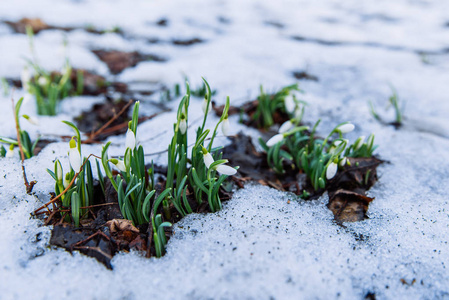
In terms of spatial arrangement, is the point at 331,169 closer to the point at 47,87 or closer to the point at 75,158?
the point at 75,158

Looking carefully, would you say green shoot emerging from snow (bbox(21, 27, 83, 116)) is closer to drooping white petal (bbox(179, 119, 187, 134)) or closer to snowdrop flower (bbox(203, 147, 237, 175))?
drooping white petal (bbox(179, 119, 187, 134))

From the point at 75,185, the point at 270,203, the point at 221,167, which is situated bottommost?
the point at 270,203

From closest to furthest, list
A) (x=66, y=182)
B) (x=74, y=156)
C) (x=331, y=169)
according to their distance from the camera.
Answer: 1. (x=74, y=156)
2. (x=66, y=182)
3. (x=331, y=169)

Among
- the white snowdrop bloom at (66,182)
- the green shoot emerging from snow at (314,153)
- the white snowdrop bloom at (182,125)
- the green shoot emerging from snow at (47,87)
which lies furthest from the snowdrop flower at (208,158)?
the green shoot emerging from snow at (47,87)

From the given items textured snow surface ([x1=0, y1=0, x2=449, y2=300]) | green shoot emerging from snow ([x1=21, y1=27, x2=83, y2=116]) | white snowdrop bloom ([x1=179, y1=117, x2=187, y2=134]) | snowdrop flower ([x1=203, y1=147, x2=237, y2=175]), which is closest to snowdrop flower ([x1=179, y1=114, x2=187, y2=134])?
white snowdrop bloom ([x1=179, y1=117, x2=187, y2=134])

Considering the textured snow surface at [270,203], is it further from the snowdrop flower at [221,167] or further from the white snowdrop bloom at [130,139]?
the white snowdrop bloom at [130,139]

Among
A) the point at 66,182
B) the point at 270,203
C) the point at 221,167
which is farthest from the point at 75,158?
the point at 270,203

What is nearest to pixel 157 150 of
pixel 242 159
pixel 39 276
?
pixel 242 159

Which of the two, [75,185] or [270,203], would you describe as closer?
[75,185]
